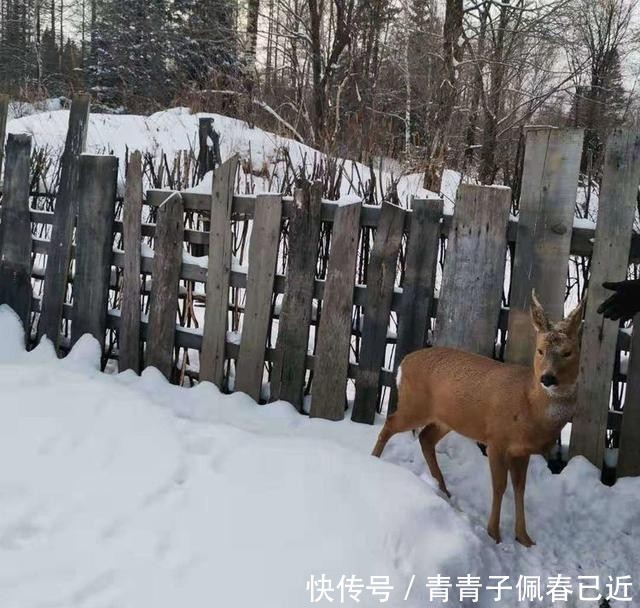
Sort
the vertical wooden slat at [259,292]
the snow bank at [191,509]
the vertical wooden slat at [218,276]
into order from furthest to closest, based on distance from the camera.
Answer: the vertical wooden slat at [218,276] < the vertical wooden slat at [259,292] < the snow bank at [191,509]

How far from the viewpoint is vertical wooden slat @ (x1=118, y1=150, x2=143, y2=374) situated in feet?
15.5

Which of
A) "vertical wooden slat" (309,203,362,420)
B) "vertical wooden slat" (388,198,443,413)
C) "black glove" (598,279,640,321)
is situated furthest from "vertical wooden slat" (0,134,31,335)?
"black glove" (598,279,640,321)

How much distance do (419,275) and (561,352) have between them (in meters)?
1.18

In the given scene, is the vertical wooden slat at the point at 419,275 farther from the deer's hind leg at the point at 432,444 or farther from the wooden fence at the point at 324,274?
the deer's hind leg at the point at 432,444

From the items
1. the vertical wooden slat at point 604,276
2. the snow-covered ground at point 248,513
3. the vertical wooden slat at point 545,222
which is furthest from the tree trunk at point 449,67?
the snow-covered ground at point 248,513

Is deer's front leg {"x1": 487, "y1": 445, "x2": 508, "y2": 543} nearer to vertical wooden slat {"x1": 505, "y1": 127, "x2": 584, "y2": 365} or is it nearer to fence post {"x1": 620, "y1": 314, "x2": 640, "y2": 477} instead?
vertical wooden slat {"x1": 505, "y1": 127, "x2": 584, "y2": 365}

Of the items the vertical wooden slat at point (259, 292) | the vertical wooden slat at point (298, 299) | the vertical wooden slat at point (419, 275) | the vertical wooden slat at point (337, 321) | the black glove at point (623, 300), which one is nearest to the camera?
the black glove at point (623, 300)

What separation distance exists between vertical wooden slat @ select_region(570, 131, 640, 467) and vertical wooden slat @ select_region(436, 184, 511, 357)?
500 mm

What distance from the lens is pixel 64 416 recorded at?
388cm

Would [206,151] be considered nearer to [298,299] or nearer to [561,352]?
[298,299]

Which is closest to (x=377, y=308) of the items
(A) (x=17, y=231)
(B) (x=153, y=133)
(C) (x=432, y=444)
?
(C) (x=432, y=444)

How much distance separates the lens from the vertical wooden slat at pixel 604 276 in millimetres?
3465

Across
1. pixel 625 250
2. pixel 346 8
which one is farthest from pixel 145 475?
pixel 346 8

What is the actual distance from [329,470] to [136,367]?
2100 mm
